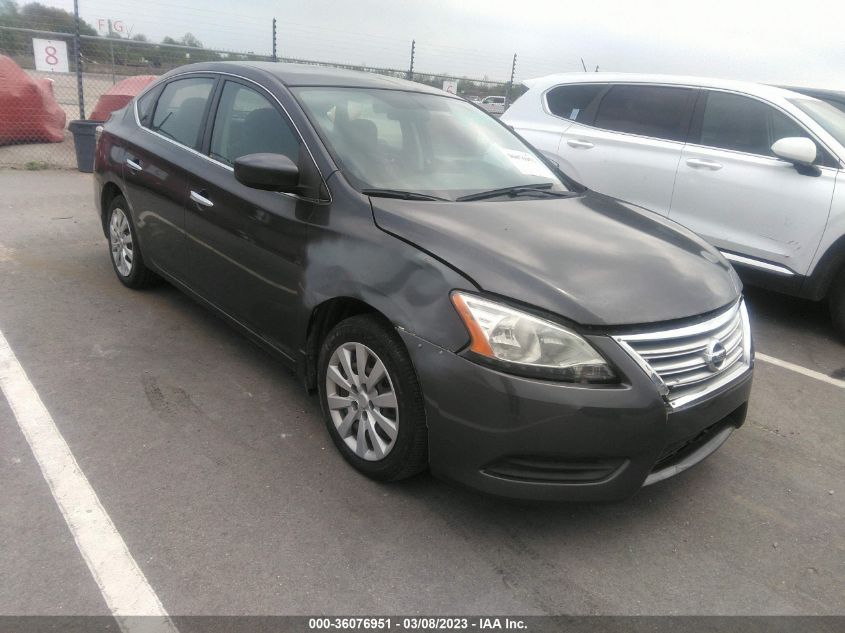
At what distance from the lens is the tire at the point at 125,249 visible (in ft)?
15.2

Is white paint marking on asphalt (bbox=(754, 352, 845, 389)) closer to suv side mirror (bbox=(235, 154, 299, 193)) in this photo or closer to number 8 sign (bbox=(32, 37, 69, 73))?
suv side mirror (bbox=(235, 154, 299, 193))

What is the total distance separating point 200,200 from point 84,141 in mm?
7038

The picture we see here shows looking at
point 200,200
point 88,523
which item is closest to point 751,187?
point 200,200

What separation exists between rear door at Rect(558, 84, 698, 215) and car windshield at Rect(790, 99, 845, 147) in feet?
2.76

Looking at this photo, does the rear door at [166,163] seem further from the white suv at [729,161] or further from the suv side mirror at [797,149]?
the suv side mirror at [797,149]

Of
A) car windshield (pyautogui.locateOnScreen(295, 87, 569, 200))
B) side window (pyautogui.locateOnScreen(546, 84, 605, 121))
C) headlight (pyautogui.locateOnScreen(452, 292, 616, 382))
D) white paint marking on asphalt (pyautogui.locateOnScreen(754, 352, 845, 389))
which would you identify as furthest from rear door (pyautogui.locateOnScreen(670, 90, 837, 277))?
headlight (pyautogui.locateOnScreen(452, 292, 616, 382))

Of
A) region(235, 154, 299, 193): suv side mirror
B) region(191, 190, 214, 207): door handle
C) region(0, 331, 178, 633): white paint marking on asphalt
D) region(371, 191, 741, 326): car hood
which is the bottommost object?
region(0, 331, 178, 633): white paint marking on asphalt

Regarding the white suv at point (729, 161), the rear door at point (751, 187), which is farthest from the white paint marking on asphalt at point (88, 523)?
the rear door at point (751, 187)

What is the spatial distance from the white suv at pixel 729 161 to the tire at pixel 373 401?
9.86 ft

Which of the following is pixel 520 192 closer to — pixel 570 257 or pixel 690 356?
pixel 570 257

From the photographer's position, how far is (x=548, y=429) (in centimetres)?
227

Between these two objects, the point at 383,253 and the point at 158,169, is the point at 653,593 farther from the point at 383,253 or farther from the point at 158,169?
the point at 158,169

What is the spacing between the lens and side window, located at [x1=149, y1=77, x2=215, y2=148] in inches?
155

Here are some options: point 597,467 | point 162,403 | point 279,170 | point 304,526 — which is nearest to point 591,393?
point 597,467
